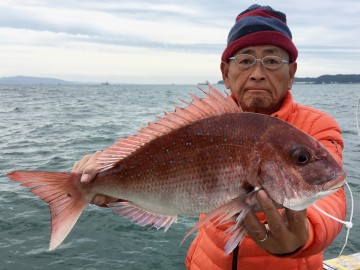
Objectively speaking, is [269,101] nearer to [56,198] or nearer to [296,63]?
[296,63]

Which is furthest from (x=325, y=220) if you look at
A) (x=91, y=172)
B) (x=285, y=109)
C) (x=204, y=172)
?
(x=91, y=172)

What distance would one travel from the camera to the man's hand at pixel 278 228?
2.03 m

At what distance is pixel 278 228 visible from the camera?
2.08 metres

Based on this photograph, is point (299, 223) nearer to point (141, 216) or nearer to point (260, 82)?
point (141, 216)

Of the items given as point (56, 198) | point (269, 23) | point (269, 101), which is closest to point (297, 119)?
point (269, 101)

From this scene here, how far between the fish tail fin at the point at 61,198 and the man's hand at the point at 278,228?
4.04 ft

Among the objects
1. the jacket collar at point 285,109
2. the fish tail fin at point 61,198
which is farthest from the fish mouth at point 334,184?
the fish tail fin at point 61,198

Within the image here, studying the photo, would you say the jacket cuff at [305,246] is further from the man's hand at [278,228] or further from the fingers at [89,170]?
the fingers at [89,170]

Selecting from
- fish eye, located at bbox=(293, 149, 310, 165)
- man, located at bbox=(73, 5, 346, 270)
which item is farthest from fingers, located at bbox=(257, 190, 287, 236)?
man, located at bbox=(73, 5, 346, 270)

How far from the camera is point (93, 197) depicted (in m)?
2.73

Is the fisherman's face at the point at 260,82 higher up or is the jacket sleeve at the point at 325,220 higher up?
the fisherman's face at the point at 260,82

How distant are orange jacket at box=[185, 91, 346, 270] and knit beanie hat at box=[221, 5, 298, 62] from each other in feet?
1.51

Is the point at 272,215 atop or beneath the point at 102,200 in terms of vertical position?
atop

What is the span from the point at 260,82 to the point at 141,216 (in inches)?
53.7
